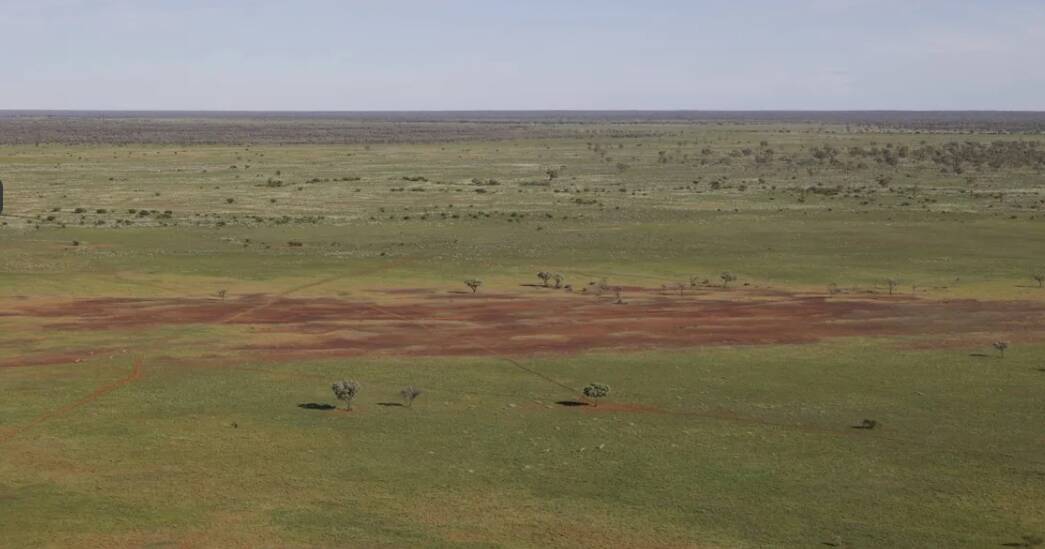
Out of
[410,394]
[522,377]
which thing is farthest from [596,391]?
[410,394]

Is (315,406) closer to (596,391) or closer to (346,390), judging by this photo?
(346,390)

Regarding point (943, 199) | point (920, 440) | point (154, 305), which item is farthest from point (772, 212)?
point (920, 440)

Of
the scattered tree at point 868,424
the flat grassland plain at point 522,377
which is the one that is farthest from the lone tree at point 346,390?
the scattered tree at point 868,424

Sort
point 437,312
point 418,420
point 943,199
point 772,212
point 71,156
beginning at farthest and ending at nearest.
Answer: point 71,156 → point 943,199 → point 772,212 → point 437,312 → point 418,420

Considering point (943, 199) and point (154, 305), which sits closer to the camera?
point (154, 305)

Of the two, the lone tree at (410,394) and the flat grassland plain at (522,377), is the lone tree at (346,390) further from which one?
the lone tree at (410,394)

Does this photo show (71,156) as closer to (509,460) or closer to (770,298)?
(770,298)
